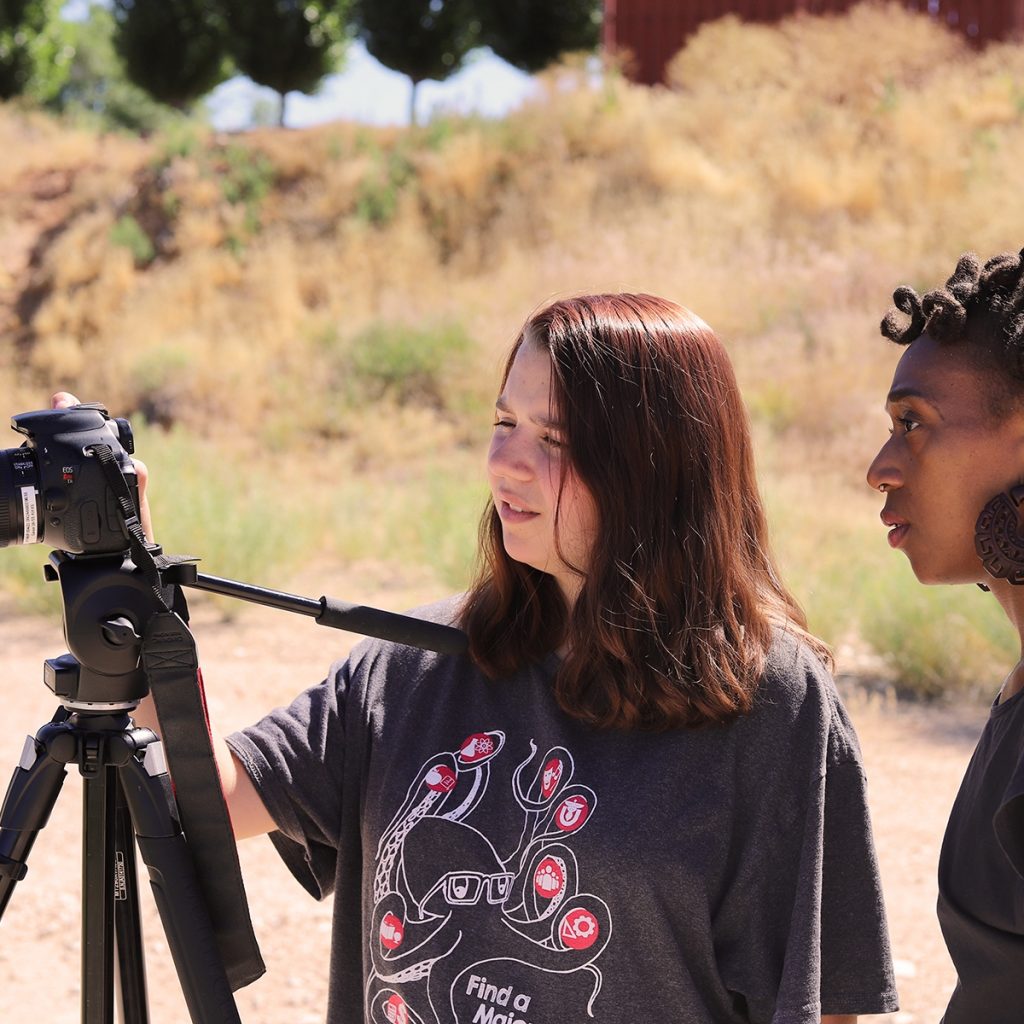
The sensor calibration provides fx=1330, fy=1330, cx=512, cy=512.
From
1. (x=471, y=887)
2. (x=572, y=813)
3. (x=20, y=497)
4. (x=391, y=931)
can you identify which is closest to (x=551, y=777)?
(x=572, y=813)

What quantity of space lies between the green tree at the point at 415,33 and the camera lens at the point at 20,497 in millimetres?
23657

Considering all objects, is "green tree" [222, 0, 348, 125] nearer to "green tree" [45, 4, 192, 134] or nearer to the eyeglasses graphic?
"green tree" [45, 4, 192, 134]

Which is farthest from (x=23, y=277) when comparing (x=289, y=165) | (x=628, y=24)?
(x=628, y=24)

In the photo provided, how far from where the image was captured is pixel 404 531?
8.36 metres

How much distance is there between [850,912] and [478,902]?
442 millimetres

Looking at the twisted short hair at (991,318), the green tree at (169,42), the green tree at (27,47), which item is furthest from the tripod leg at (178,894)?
the green tree at (27,47)

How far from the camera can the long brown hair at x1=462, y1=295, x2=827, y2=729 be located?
5.42 feet

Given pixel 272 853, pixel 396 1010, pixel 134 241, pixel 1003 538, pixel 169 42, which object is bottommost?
pixel 272 853

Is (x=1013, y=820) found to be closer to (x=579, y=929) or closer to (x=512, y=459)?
(x=579, y=929)

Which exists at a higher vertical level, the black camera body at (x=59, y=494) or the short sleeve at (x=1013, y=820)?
the black camera body at (x=59, y=494)

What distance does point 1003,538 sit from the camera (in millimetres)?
1312

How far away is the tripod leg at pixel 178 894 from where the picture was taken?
58.6 inches

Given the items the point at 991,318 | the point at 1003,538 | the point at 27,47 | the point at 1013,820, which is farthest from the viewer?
the point at 27,47

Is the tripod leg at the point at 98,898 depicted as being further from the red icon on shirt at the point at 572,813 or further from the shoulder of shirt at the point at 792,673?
the shoulder of shirt at the point at 792,673
